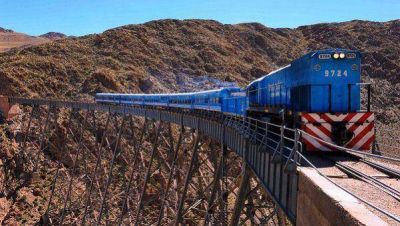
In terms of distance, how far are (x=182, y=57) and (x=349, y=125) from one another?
63728 mm

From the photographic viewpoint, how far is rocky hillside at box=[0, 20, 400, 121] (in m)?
53.7

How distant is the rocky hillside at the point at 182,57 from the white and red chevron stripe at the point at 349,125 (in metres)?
42.6

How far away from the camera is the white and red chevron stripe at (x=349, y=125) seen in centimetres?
1157

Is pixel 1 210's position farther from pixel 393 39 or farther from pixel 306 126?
pixel 393 39

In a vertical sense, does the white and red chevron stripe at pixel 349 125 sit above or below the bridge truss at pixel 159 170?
above

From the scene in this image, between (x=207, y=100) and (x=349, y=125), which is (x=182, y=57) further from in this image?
A: (x=349, y=125)

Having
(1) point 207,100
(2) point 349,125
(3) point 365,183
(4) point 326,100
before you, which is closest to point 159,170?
(1) point 207,100

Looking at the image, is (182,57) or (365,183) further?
(182,57)

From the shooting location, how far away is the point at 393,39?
90250mm

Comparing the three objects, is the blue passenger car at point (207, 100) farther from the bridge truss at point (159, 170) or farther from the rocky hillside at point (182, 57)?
the rocky hillside at point (182, 57)

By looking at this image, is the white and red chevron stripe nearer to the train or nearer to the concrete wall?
the train

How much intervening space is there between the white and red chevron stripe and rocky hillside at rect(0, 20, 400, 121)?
42590 mm

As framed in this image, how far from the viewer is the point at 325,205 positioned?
5586mm

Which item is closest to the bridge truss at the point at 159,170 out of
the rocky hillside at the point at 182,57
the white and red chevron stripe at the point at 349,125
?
the white and red chevron stripe at the point at 349,125
